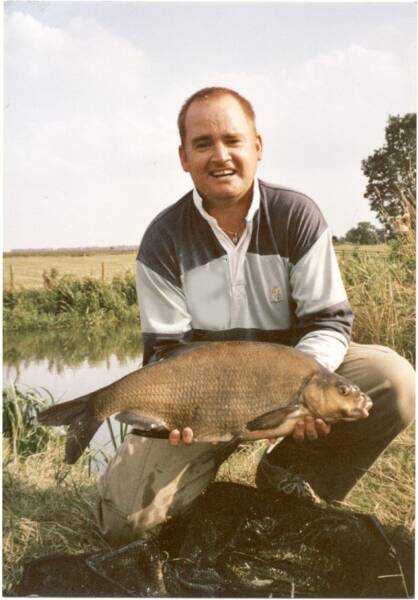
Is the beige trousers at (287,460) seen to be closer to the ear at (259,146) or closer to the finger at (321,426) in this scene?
the finger at (321,426)

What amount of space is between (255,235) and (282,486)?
3.19 ft

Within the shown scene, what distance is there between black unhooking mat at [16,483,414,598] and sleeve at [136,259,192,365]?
71 cm

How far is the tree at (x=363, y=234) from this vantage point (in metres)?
2.89

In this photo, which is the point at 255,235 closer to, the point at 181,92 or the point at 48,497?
the point at 181,92

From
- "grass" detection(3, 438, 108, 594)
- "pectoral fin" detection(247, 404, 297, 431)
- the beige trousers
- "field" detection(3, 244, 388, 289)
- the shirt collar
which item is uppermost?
the shirt collar

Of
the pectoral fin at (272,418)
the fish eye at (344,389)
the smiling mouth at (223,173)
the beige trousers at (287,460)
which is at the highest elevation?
the smiling mouth at (223,173)

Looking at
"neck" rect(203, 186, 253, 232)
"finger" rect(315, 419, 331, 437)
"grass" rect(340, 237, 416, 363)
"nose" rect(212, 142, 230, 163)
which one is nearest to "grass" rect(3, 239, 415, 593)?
"grass" rect(340, 237, 416, 363)

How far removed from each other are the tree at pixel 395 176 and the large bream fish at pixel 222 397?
3.72 feet

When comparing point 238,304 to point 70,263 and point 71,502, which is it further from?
point 70,263

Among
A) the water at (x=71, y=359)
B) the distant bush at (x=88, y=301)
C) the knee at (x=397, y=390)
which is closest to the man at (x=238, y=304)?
the knee at (x=397, y=390)

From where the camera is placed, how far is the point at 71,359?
4.48 metres

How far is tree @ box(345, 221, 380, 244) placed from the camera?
9.48 ft

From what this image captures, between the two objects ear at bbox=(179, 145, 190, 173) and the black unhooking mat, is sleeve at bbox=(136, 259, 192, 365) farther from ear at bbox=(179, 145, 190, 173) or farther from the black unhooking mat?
the black unhooking mat

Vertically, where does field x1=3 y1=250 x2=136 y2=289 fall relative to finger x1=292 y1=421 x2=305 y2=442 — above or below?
above
